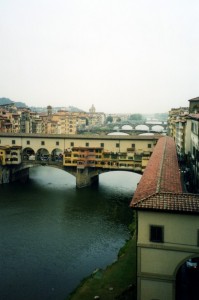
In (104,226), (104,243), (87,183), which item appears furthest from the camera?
(87,183)

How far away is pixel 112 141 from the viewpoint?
54812mm

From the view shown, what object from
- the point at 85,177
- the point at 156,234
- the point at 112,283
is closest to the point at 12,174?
the point at 85,177

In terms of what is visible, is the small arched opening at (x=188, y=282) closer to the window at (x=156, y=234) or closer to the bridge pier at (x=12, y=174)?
the window at (x=156, y=234)

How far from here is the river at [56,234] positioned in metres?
23.6

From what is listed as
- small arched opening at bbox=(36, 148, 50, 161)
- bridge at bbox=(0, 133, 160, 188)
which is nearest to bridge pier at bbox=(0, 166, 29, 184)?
bridge at bbox=(0, 133, 160, 188)

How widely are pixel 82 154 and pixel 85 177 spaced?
3561 mm

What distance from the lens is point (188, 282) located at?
20.1m

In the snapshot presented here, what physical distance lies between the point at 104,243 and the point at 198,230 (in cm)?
1582

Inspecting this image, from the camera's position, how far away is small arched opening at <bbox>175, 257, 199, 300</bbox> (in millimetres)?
18422

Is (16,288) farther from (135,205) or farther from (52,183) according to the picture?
(52,183)

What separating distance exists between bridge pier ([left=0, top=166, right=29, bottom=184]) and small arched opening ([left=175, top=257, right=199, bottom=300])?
3824 cm

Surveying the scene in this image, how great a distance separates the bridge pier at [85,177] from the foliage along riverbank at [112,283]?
1058 inches

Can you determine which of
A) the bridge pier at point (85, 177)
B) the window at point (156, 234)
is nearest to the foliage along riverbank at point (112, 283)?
the window at point (156, 234)

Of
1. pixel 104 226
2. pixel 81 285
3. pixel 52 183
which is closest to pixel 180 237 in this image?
pixel 81 285
